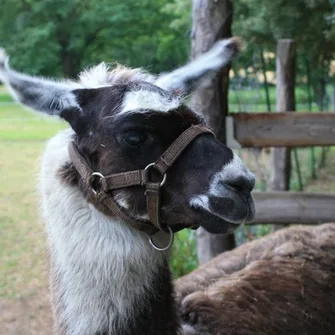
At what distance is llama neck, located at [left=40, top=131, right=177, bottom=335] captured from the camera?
233 centimetres

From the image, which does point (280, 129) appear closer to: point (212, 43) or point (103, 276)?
point (212, 43)

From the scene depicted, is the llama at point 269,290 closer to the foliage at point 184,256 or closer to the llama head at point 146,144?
the llama head at point 146,144

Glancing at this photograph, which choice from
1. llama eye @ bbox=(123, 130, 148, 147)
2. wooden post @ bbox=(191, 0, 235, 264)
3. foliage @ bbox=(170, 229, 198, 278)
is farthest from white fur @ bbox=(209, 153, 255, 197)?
foliage @ bbox=(170, 229, 198, 278)

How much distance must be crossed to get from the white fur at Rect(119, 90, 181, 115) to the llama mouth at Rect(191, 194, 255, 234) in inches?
16.1

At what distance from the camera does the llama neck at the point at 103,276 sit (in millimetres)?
2334

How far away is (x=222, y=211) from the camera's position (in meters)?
2.14

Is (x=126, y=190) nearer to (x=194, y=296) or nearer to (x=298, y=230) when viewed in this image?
(x=194, y=296)

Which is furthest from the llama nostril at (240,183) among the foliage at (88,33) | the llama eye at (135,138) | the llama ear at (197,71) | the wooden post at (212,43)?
the foliage at (88,33)

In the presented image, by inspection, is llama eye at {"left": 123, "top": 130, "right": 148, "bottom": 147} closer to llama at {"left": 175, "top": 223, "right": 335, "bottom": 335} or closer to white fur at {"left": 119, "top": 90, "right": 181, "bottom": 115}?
white fur at {"left": 119, "top": 90, "right": 181, "bottom": 115}

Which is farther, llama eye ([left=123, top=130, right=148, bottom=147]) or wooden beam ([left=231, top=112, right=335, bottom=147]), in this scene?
wooden beam ([left=231, top=112, right=335, bottom=147])

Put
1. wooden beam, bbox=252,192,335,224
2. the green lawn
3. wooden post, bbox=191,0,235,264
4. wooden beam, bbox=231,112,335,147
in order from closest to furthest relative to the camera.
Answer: wooden post, bbox=191,0,235,264 < wooden beam, bbox=231,112,335,147 < wooden beam, bbox=252,192,335,224 < the green lawn

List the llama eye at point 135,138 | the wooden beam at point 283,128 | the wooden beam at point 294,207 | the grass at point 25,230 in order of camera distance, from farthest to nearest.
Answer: the grass at point 25,230, the wooden beam at point 294,207, the wooden beam at point 283,128, the llama eye at point 135,138

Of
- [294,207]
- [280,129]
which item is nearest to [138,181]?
[280,129]

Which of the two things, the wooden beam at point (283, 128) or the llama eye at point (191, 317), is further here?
the wooden beam at point (283, 128)
